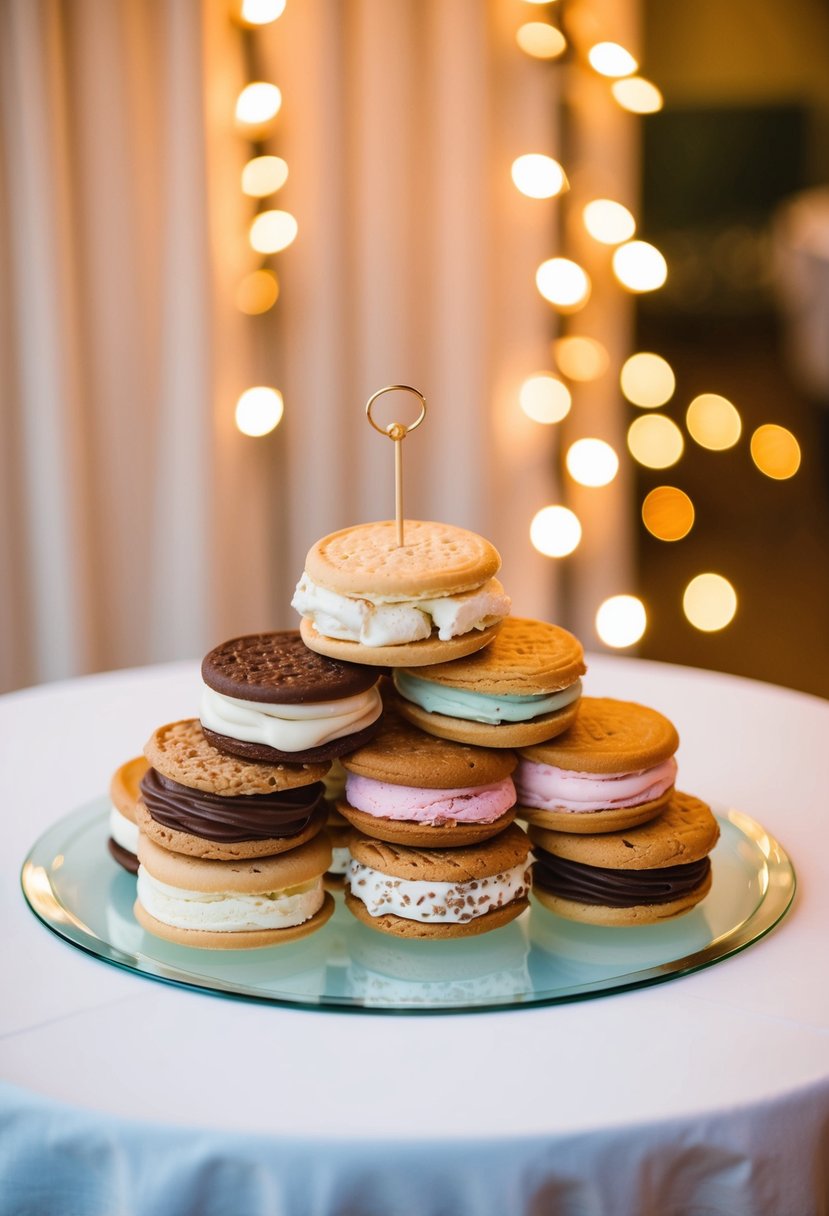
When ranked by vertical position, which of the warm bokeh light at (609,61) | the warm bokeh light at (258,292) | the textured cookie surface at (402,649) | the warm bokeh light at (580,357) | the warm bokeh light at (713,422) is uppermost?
the warm bokeh light at (609,61)

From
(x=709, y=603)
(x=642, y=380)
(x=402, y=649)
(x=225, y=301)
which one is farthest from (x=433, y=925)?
(x=709, y=603)

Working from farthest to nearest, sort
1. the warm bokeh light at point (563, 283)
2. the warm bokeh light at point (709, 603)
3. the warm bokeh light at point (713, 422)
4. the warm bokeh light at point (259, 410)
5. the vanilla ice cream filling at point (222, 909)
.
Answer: the warm bokeh light at point (713, 422), the warm bokeh light at point (709, 603), the warm bokeh light at point (563, 283), the warm bokeh light at point (259, 410), the vanilla ice cream filling at point (222, 909)

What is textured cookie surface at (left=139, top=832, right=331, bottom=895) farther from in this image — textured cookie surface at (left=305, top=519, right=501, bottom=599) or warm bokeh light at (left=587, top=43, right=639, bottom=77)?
warm bokeh light at (left=587, top=43, right=639, bottom=77)

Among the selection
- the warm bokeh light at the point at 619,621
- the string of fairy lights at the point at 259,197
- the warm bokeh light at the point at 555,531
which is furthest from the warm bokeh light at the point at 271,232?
Answer: the warm bokeh light at the point at 619,621

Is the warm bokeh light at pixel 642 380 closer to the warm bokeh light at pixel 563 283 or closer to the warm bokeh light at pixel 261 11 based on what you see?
the warm bokeh light at pixel 563 283

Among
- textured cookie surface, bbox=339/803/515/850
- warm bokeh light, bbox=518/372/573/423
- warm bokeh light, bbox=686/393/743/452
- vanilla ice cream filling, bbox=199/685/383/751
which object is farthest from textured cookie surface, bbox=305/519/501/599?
warm bokeh light, bbox=686/393/743/452

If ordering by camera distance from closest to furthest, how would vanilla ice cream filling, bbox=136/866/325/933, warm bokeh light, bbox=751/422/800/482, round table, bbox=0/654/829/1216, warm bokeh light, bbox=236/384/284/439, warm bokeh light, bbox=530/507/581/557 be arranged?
round table, bbox=0/654/829/1216 → vanilla ice cream filling, bbox=136/866/325/933 → warm bokeh light, bbox=236/384/284/439 → warm bokeh light, bbox=530/507/581/557 → warm bokeh light, bbox=751/422/800/482
